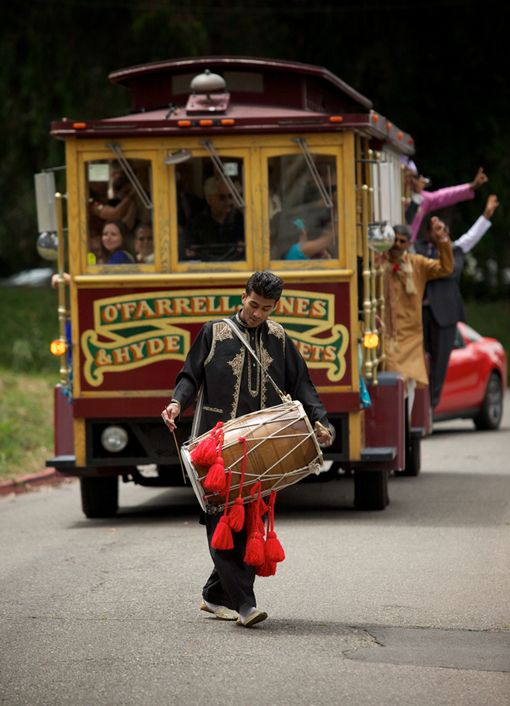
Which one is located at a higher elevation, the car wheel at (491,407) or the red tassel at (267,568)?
the red tassel at (267,568)

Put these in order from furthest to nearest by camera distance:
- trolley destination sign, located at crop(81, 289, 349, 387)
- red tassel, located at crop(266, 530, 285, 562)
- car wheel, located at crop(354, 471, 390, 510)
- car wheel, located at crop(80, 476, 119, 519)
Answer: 1. car wheel, located at crop(80, 476, 119, 519)
2. car wheel, located at crop(354, 471, 390, 510)
3. trolley destination sign, located at crop(81, 289, 349, 387)
4. red tassel, located at crop(266, 530, 285, 562)

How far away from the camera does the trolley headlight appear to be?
38.4ft

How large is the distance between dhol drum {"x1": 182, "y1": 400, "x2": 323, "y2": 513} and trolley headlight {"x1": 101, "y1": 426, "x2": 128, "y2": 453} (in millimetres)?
3750

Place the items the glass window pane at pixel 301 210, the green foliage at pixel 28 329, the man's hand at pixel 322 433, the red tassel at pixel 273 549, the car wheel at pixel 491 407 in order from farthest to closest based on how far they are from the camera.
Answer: the green foliage at pixel 28 329
the car wheel at pixel 491 407
the glass window pane at pixel 301 210
the man's hand at pixel 322 433
the red tassel at pixel 273 549

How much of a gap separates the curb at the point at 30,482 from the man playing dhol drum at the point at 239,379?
21.5 ft

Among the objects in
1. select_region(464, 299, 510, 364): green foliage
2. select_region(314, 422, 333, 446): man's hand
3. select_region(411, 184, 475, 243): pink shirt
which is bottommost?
select_region(464, 299, 510, 364): green foliage

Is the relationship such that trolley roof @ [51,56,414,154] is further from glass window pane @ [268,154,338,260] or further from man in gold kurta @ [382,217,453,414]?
man in gold kurta @ [382,217,453,414]

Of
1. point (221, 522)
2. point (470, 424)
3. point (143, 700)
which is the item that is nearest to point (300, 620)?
point (221, 522)

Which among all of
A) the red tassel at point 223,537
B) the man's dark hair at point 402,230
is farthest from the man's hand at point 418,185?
the red tassel at point 223,537

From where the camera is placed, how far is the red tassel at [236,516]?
25.4 ft

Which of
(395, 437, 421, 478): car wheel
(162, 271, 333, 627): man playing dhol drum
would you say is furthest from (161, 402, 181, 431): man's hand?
(395, 437, 421, 478): car wheel

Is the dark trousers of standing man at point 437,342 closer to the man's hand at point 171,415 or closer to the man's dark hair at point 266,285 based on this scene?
the man's dark hair at point 266,285

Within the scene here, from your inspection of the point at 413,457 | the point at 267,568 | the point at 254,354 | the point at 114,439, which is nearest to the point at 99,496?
the point at 114,439

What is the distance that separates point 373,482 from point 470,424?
8819 mm
